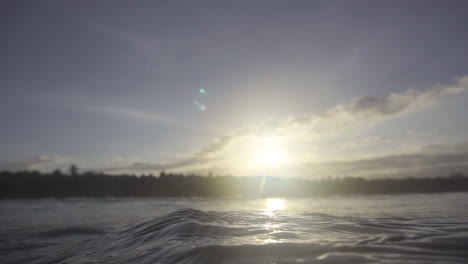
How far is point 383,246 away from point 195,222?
3.72 m

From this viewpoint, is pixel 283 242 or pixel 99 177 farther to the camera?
pixel 99 177

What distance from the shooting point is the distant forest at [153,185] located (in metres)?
39.1

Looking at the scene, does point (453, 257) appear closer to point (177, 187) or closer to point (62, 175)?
point (177, 187)

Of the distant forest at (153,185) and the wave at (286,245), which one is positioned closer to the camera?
the wave at (286,245)

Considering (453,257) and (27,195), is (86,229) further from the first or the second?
(27,195)

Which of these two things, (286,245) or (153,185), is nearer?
(286,245)

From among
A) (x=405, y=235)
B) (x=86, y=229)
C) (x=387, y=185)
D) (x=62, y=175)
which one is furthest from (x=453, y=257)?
(x=387, y=185)

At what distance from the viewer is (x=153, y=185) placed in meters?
45.8

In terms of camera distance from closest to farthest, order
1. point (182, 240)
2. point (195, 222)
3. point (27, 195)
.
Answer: point (182, 240) < point (195, 222) < point (27, 195)

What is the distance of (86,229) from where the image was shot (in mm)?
10680

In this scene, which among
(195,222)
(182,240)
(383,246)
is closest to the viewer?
(383,246)

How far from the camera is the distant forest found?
128 ft

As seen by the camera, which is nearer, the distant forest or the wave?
the wave

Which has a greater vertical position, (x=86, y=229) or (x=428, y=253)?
(x=428, y=253)
